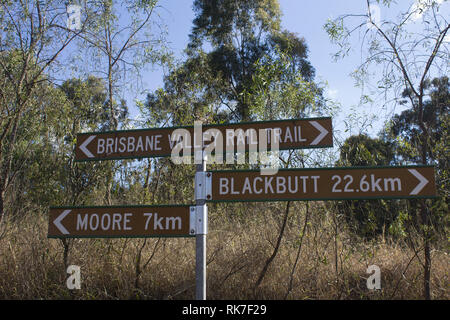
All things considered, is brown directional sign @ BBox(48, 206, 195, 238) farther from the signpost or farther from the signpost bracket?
the signpost bracket

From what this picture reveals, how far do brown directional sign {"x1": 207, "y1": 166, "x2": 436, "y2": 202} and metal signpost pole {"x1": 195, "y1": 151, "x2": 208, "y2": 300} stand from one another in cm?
9

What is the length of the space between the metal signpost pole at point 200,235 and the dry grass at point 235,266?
48.0 inches

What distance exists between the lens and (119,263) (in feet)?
14.8

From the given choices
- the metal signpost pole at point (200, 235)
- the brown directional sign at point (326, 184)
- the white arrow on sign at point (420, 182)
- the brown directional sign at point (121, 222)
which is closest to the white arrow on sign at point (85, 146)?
the brown directional sign at point (121, 222)

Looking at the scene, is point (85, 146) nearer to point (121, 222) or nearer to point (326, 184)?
point (121, 222)

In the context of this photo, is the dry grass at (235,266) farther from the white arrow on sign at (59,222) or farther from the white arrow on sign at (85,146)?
the white arrow on sign at (85,146)

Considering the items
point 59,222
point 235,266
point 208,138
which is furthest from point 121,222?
point 235,266

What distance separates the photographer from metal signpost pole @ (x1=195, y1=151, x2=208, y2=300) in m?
2.97

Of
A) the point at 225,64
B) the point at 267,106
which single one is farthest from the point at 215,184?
the point at 225,64

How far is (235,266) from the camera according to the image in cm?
434

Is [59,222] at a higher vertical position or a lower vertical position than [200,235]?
higher

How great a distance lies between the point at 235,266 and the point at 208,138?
5.84 feet

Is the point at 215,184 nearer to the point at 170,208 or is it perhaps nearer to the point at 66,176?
the point at 170,208
